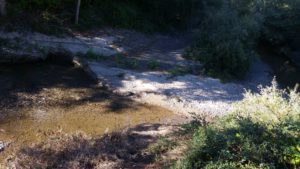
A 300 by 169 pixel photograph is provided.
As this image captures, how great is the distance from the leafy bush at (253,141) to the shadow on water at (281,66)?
374 inches

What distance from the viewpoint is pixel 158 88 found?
42.2 feet

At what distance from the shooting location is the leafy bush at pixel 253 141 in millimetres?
6230

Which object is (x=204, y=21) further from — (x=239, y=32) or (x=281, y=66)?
(x=281, y=66)

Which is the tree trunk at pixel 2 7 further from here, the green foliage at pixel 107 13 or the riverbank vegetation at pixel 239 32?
the riverbank vegetation at pixel 239 32

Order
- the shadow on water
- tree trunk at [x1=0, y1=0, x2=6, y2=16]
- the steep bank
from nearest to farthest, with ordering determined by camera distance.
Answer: the steep bank
tree trunk at [x1=0, y1=0, x2=6, y2=16]
the shadow on water

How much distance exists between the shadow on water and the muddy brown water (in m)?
7.28

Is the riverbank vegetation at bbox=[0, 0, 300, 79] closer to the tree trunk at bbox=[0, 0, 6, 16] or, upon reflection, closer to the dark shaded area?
the tree trunk at bbox=[0, 0, 6, 16]

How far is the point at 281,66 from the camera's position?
1894cm

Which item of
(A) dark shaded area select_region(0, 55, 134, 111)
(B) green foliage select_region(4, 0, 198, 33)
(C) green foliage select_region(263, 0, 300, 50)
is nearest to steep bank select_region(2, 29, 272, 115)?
(A) dark shaded area select_region(0, 55, 134, 111)

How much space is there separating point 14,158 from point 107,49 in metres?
8.57

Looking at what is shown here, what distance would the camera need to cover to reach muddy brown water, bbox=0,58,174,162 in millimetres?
9758

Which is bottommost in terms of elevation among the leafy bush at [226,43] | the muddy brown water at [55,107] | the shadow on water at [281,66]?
the muddy brown water at [55,107]

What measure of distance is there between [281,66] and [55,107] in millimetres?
11647

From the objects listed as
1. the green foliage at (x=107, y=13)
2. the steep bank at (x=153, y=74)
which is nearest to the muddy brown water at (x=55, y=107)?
the steep bank at (x=153, y=74)
